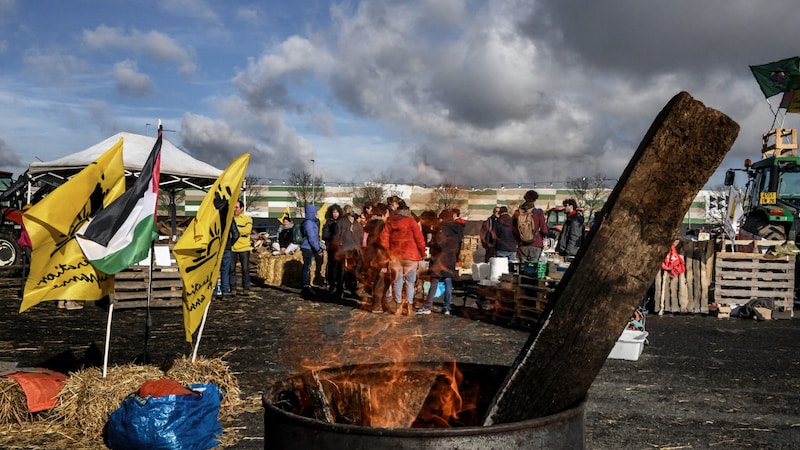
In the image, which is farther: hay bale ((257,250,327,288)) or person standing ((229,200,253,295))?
hay bale ((257,250,327,288))

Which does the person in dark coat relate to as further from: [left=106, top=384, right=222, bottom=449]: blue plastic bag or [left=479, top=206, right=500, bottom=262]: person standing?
[left=106, top=384, right=222, bottom=449]: blue plastic bag

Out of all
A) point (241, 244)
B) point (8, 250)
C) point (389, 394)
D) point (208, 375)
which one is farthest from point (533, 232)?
point (8, 250)

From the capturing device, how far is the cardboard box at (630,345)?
8.30 metres

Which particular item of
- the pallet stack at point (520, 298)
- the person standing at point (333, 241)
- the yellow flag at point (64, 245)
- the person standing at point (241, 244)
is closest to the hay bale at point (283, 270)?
the person standing at point (333, 241)

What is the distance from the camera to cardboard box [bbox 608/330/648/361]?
8.30m

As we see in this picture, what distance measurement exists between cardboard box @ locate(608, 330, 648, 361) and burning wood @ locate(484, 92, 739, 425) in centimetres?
633

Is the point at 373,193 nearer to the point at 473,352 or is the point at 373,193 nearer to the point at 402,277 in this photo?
the point at 402,277

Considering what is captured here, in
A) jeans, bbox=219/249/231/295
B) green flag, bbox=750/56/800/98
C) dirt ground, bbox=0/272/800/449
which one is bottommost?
dirt ground, bbox=0/272/800/449

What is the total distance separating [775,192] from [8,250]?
71.8 feet

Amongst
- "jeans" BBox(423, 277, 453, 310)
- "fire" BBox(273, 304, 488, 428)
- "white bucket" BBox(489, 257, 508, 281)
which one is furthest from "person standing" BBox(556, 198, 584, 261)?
"fire" BBox(273, 304, 488, 428)

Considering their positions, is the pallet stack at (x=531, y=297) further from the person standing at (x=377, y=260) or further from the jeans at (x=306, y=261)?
the jeans at (x=306, y=261)

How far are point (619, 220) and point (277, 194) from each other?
60.5m

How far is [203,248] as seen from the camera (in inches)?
225

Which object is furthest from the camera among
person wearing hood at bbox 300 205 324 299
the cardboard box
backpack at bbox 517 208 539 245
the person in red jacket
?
person wearing hood at bbox 300 205 324 299
